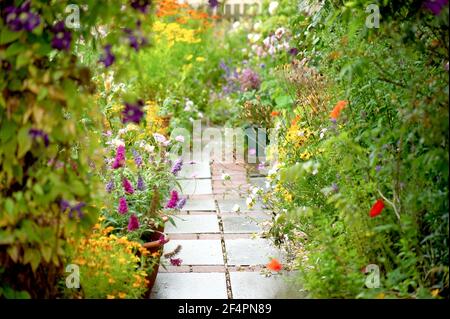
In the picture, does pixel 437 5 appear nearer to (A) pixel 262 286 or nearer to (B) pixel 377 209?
(B) pixel 377 209

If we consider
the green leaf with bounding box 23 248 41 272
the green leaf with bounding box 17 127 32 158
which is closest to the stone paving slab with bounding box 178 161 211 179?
the green leaf with bounding box 23 248 41 272

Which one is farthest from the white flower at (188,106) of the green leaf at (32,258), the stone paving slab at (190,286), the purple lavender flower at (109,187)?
the green leaf at (32,258)

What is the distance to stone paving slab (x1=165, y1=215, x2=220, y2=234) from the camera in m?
4.46

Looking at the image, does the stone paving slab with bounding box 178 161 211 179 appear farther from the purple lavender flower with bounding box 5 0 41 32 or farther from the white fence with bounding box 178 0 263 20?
the white fence with bounding box 178 0 263 20

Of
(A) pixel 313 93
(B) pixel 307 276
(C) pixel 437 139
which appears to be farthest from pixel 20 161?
(A) pixel 313 93

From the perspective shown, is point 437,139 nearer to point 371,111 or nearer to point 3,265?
point 371,111

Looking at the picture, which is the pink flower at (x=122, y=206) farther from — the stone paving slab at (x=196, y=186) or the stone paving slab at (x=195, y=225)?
the stone paving slab at (x=196, y=186)

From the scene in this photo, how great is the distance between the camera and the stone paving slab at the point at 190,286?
3.44 meters

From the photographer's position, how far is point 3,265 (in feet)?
8.84

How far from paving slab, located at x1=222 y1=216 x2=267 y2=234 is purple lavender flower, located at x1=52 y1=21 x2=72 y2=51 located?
217cm

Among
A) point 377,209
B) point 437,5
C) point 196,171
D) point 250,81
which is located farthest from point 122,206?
point 250,81

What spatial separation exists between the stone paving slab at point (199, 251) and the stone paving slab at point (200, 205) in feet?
2.19

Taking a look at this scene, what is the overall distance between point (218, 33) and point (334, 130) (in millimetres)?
5206

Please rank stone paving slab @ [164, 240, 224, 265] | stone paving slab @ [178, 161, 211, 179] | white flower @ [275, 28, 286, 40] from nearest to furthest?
stone paving slab @ [164, 240, 224, 265], stone paving slab @ [178, 161, 211, 179], white flower @ [275, 28, 286, 40]
